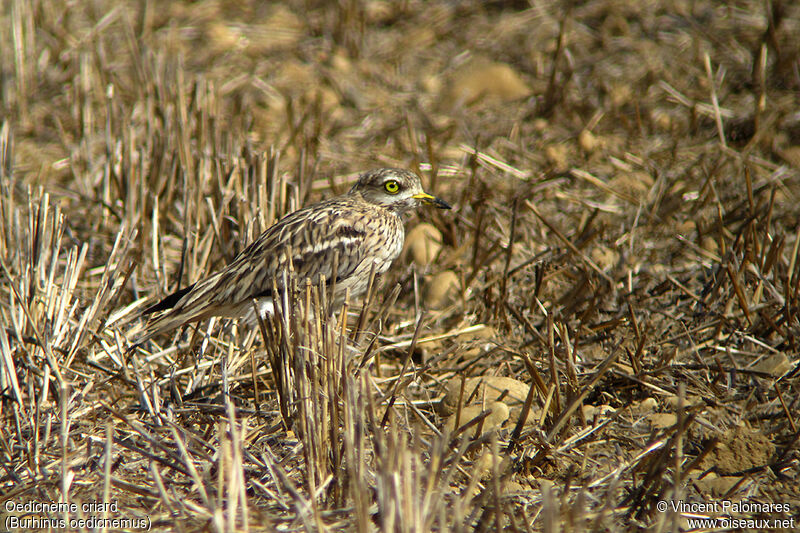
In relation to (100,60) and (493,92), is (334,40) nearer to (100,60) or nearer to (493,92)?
(493,92)

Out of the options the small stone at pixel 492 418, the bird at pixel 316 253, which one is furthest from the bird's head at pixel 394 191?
the small stone at pixel 492 418

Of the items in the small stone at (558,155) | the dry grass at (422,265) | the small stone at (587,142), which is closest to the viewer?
the dry grass at (422,265)

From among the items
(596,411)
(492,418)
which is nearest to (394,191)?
(492,418)

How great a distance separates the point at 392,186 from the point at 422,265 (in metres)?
0.74

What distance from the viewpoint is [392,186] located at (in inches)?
180

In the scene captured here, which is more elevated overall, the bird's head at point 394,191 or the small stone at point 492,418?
the bird's head at point 394,191

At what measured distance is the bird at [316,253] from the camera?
13.1 ft

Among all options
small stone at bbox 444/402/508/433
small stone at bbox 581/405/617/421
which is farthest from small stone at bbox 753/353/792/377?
small stone at bbox 444/402/508/433

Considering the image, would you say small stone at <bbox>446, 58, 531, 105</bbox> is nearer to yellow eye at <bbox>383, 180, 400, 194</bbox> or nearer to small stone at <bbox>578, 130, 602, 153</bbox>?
small stone at <bbox>578, 130, 602, 153</bbox>

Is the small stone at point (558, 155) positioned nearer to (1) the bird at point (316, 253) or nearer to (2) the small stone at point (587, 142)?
(2) the small stone at point (587, 142)

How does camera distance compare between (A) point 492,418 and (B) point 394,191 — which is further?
(B) point 394,191

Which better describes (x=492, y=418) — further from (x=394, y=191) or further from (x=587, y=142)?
(x=587, y=142)

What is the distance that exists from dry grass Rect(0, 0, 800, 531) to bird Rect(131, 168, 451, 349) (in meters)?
0.23

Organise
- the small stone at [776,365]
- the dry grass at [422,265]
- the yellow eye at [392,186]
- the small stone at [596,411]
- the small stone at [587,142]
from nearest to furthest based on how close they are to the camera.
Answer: the dry grass at [422,265] → the small stone at [596,411] → the small stone at [776,365] → the yellow eye at [392,186] → the small stone at [587,142]
